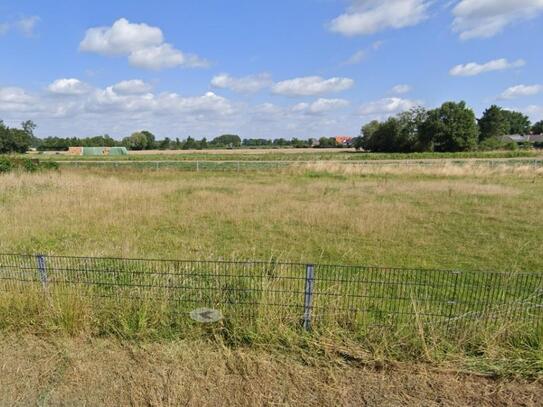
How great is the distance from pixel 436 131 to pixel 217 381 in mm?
64290

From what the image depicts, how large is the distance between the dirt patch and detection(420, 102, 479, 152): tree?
62741 millimetres

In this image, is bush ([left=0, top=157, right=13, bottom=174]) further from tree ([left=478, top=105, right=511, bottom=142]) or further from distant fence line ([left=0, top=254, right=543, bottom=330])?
tree ([left=478, top=105, right=511, bottom=142])

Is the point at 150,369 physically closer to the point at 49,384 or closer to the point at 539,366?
the point at 49,384

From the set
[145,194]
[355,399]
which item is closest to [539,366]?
[355,399]

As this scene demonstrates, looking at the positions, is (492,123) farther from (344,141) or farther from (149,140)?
(149,140)

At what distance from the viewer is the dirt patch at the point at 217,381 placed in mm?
2508

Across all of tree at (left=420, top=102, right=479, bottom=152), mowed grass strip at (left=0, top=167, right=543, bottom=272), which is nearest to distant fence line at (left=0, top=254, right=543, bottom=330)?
mowed grass strip at (left=0, top=167, right=543, bottom=272)

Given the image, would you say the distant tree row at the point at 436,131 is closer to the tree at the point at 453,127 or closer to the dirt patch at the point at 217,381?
the tree at the point at 453,127

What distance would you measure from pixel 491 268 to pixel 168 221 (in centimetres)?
768

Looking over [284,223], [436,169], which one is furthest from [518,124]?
[284,223]

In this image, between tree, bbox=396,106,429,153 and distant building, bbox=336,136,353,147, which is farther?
distant building, bbox=336,136,353,147

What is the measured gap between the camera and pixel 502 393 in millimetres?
2574

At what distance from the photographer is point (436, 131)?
192ft

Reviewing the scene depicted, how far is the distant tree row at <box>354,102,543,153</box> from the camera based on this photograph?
56.9m
